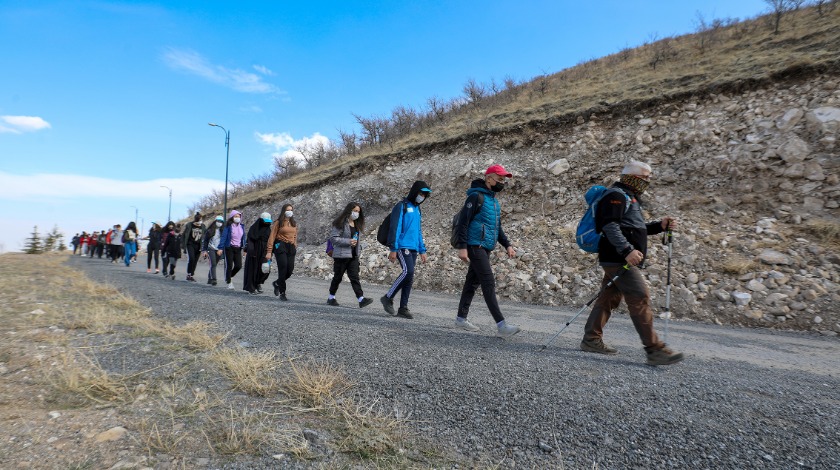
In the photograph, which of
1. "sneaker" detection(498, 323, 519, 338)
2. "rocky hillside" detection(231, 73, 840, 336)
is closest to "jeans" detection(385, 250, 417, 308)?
"sneaker" detection(498, 323, 519, 338)

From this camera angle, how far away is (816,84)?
1180 centimetres

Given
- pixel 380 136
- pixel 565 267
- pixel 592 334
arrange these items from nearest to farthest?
pixel 592 334
pixel 565 267
pixel 380 136

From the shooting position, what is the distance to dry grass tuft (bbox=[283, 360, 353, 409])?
8.31ft

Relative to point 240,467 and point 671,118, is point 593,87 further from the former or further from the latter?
point 240,467

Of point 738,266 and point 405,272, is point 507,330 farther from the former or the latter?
point 738,266

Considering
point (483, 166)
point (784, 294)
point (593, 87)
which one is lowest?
point (784, 294)

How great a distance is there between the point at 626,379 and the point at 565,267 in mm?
7458

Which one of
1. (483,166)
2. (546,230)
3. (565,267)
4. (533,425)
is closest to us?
(533,425)

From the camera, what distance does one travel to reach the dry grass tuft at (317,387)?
8.31 ft

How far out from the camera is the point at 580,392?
294 cm

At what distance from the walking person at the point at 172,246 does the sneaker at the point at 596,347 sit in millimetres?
11674

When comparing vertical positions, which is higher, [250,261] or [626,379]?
[250,261]

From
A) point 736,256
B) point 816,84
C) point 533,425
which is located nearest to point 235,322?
point 533,425

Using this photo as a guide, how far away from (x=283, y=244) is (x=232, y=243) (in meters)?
2.09
